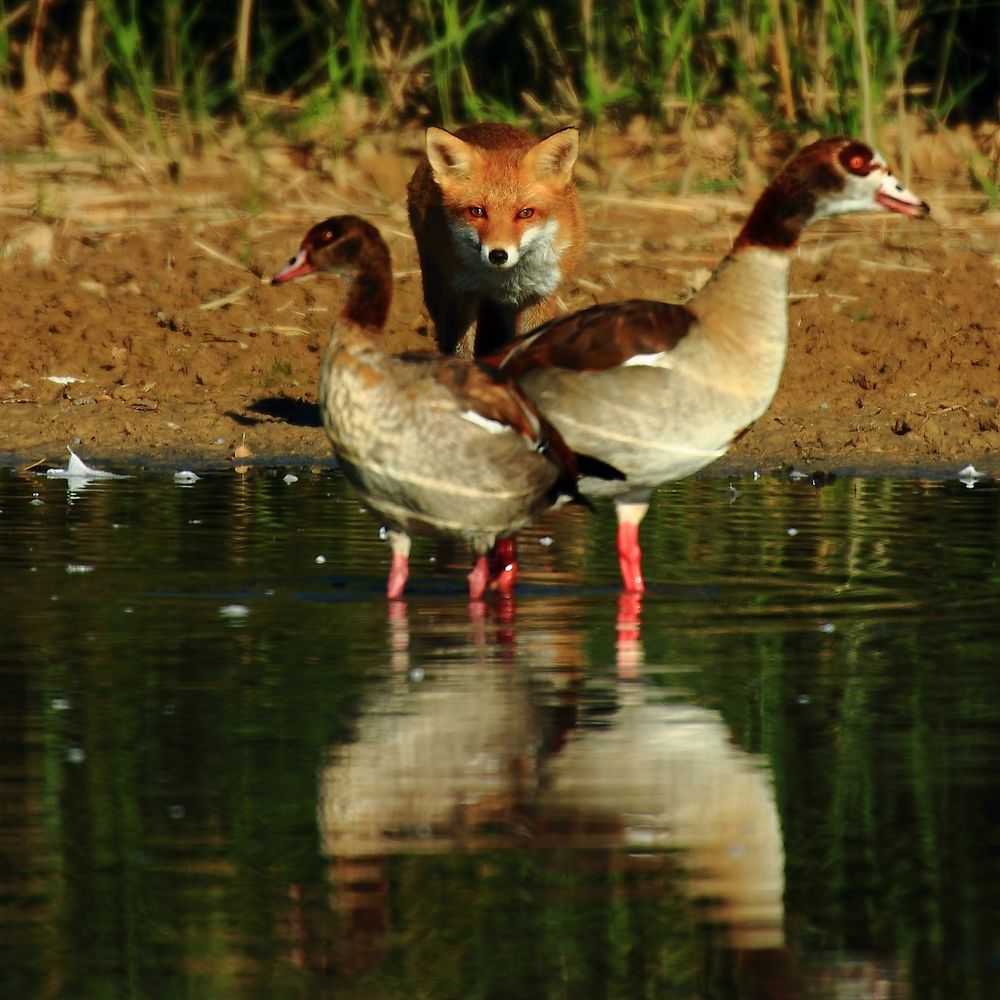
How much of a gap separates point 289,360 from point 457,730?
768cm

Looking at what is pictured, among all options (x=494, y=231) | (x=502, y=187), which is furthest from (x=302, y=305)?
(x=494, y=231)

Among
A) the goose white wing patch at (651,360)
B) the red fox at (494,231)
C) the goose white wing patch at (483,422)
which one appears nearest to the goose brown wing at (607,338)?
the goose white wing patch at (651,360)

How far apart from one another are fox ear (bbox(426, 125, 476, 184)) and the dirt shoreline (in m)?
1.33

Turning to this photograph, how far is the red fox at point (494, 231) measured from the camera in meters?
12.4

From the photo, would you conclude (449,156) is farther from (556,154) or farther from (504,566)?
(504,566)

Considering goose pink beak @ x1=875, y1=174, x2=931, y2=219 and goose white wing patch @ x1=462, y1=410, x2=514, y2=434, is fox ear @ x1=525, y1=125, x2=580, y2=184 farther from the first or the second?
goose white wing patch @ x1=462, y1=410, x2=514, y2=434

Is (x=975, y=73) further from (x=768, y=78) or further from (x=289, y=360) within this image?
(x=289, y=360)

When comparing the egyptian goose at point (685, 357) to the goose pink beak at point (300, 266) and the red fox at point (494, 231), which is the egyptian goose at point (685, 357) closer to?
the goose pink beak at point (300, 266)

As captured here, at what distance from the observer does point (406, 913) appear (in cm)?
446

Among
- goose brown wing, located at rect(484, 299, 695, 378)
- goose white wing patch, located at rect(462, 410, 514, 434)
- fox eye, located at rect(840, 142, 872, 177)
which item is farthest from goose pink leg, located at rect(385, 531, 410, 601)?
fox eye, located at rect(840, 142, 872, 177)

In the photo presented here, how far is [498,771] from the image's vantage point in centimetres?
549

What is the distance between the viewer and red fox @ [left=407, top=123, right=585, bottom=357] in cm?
1244

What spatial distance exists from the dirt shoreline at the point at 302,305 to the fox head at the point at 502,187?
4.10ft

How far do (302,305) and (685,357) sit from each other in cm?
608
